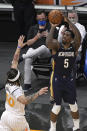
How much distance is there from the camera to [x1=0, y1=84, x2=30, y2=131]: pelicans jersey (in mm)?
6406

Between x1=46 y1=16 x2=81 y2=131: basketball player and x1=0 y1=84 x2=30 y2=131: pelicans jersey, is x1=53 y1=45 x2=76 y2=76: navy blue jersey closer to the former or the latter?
x1=46 y1=16 x2=81 y2=131: basketball player

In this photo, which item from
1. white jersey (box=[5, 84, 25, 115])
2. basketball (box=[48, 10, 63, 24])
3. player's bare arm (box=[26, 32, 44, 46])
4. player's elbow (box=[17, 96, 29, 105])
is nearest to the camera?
player's elbow (box=[17, 96, 29, 105])

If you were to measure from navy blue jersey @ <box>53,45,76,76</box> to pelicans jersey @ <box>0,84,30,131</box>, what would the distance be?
49.4 inches

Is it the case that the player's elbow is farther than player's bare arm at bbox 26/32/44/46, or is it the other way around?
player's bare arm at bbox 26/32/44/46

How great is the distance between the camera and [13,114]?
6.49 metres

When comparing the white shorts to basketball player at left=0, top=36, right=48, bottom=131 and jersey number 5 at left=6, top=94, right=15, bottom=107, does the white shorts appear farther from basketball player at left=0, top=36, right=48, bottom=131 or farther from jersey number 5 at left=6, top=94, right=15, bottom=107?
jersey number 5 at left=6, top=94, right=15, bottom=107

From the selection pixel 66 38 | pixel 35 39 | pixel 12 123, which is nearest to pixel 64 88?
pixel 66 38

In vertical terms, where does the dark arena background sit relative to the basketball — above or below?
below

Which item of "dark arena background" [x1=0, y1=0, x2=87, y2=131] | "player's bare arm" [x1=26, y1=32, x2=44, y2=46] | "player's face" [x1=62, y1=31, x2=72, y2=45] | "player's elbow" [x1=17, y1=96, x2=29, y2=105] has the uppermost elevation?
"player's face" [x1=62, y1=31, x2=72, y2=45]

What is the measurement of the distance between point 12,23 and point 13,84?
9080 millimetres

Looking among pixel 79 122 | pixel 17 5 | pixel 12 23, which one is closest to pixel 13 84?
pixel 79 122

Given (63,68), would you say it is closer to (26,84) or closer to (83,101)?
(83,101)

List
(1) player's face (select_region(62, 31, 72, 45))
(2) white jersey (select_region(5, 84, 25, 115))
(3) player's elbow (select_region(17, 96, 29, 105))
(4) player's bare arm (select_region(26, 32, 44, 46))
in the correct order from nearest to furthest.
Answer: (3) player's elbow (select_region(17, 96, 29, 105)) → (2) white jersey (select_region(5, 84, 25, 115)) → (1) player's face (select_region(62, 31, 72, 45)) → (4) player's bare arm (select_region(26, 32, 44, 46))

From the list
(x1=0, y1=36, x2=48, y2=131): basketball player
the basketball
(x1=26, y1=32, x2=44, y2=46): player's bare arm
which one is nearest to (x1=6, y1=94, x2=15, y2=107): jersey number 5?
(x1=0, y1=36, x2=48, y2=131): basketball player
